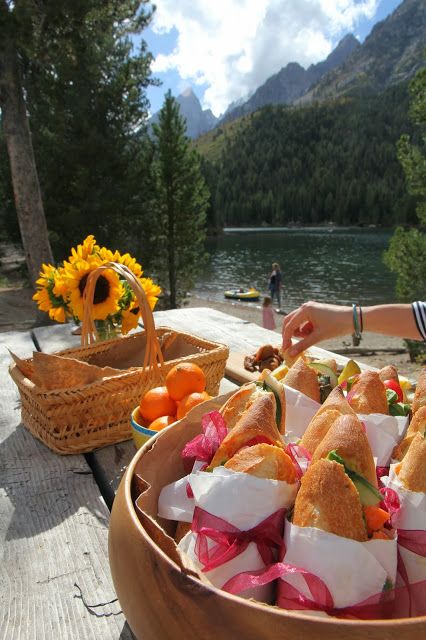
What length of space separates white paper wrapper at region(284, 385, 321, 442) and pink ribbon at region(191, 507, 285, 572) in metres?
0.40

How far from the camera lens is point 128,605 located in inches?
30.7

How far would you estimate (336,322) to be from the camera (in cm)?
212

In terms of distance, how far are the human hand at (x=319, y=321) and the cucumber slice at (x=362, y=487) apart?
4.06 ft

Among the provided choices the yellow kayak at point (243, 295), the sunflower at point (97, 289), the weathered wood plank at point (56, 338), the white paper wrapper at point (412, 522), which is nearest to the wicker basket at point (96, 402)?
the sunflower at point (97, 289)

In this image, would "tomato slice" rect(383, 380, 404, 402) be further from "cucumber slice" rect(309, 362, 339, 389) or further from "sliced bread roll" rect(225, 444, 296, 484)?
"sliced bread roll" rect(225, 444, 296, 484)

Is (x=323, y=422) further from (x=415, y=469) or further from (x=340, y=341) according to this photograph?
(x=340, y=341)

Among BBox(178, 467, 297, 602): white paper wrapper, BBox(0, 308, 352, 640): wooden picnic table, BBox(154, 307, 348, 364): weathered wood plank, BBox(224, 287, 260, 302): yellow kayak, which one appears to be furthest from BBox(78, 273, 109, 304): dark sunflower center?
BBox(224, 287, 260, 302): yellow kayak

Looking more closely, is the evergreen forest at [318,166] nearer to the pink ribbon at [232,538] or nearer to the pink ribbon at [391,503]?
the pink ribbon at [391,503]

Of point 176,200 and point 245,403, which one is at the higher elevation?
point 176,200

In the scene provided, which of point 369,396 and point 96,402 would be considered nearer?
point 369,396

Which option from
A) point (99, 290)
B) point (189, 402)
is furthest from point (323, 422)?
point (99, 290)

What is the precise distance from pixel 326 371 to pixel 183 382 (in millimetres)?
582

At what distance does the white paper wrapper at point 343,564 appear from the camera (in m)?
0.70

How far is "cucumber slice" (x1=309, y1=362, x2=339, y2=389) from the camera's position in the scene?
4.58ft
